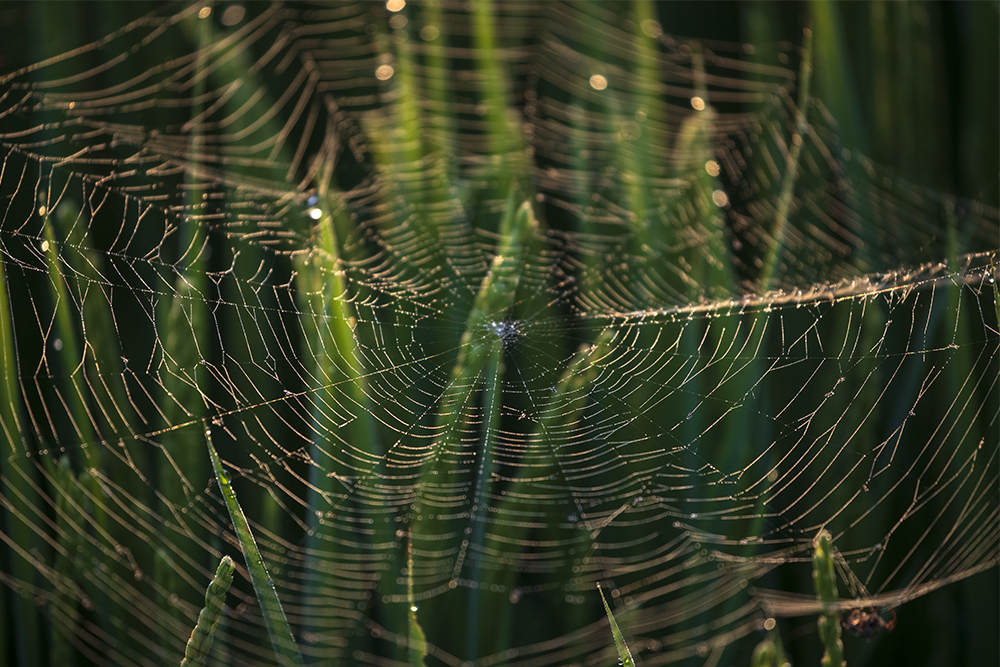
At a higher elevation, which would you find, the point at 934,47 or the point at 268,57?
the point at 268,57

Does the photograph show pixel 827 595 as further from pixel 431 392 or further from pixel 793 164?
pixel 793 164

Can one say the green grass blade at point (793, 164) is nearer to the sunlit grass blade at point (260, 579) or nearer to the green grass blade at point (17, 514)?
the sunlit grass blade at point (260, 579)

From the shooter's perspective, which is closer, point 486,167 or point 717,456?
point 717,456

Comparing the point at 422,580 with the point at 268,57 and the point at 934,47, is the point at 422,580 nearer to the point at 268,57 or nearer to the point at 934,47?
the point at 268,57

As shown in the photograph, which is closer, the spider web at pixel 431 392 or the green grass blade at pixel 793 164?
the spider web at pixel 431 392

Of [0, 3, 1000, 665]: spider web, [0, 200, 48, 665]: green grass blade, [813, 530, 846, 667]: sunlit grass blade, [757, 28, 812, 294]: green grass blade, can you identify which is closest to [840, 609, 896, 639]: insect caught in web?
[0, 3, 1000, 665]: spider web

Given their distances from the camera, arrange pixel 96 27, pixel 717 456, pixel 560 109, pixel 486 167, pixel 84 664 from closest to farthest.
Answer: pixel 84 664
pixel 717 456
pixel 96 27
pixel 486 167
pixel 560 109

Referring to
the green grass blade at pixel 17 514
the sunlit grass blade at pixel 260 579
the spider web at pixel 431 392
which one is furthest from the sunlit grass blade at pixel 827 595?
the green grass blade at pixel 17 514

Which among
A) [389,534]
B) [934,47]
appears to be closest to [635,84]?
[934,47]
